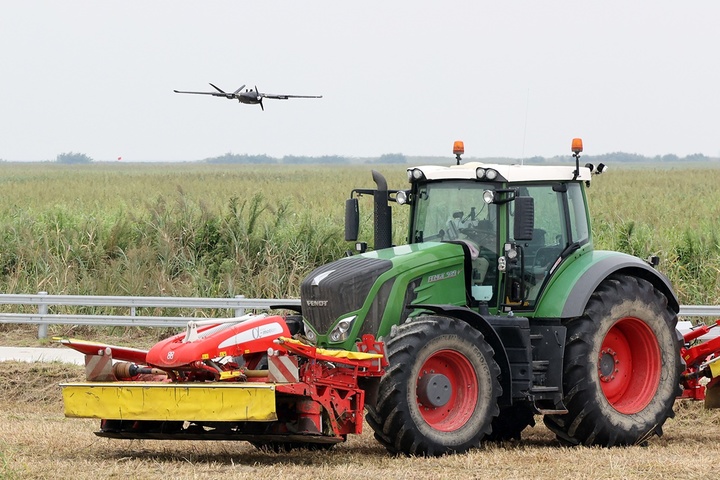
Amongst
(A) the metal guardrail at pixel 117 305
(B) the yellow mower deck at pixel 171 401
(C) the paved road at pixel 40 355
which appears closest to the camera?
(B) the yellow mower deck at pixel 171 401

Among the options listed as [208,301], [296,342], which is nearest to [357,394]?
[296,342]

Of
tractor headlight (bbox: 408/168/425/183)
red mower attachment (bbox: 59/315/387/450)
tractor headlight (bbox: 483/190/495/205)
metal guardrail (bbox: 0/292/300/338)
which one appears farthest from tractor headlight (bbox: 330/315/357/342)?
metal guardrail (bbox: 0/292/300/338)

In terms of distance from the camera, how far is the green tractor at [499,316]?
30.0ft

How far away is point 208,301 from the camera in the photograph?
17.6m

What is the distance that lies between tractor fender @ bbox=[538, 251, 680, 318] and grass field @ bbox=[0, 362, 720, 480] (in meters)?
1.20

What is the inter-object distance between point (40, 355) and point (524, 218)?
8.78 meters

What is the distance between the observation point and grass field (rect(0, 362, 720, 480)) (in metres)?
8.14

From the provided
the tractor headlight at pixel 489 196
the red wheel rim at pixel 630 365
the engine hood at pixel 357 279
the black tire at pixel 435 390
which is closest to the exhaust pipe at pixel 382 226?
the engine hood at pixel 357 279

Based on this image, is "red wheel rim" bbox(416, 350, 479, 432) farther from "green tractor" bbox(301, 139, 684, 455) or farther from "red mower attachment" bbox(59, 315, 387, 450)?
"red mower attachment" bbox(59, 315, 387, 450)

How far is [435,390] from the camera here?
914 cm

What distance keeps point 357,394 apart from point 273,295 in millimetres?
10954

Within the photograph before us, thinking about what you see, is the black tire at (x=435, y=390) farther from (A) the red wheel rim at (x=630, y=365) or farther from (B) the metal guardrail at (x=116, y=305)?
(B) the metal guardrail at (x=116, y=305)

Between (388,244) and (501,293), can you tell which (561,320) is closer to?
(501,293)

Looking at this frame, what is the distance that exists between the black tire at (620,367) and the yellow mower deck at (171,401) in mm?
2871
